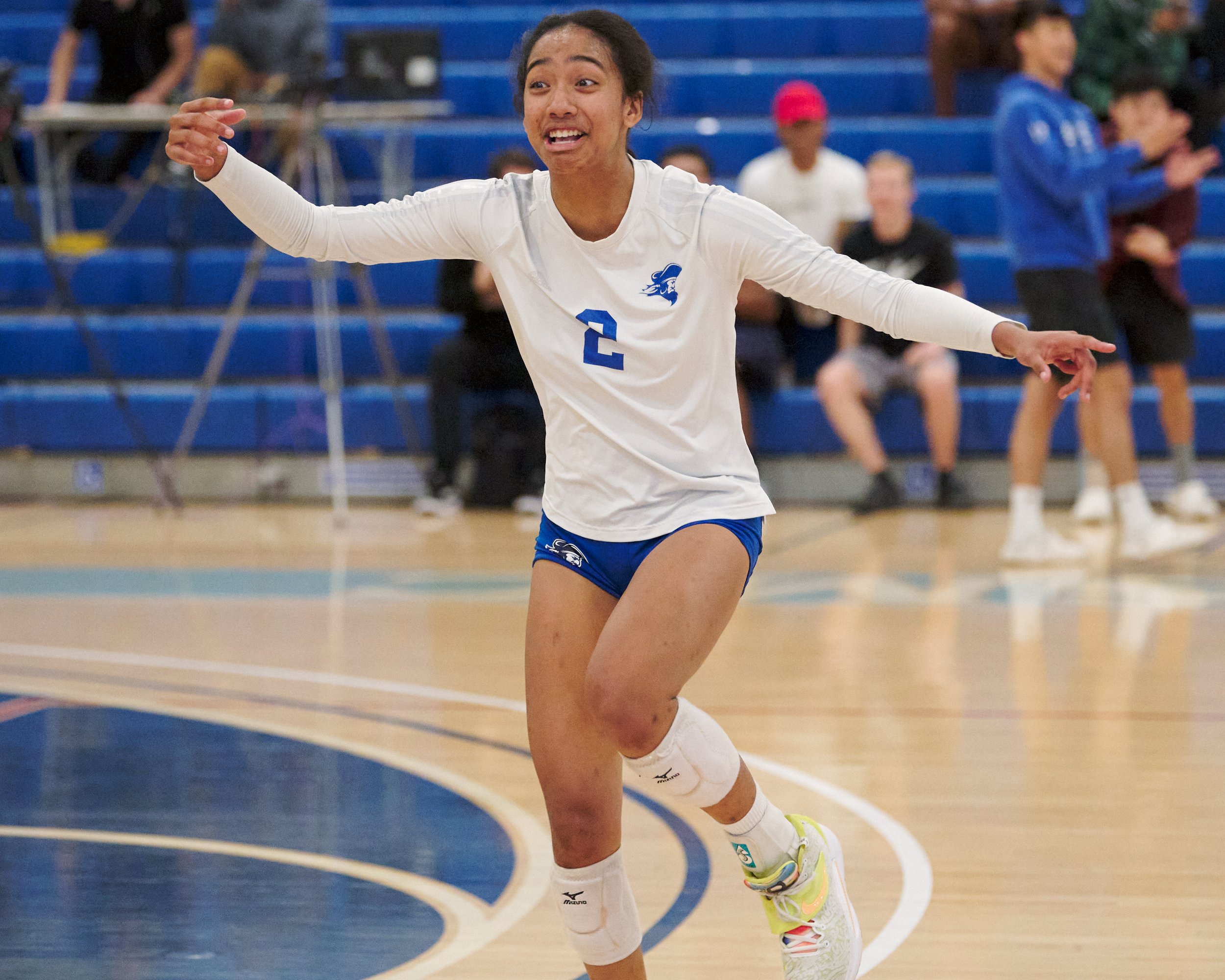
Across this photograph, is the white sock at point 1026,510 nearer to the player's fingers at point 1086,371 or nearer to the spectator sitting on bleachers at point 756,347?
the spectator sitting on bleachers at point 756,347

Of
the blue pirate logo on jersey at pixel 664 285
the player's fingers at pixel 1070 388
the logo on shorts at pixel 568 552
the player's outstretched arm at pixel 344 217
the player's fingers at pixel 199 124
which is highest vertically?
the player's fingers at pixel 199 124

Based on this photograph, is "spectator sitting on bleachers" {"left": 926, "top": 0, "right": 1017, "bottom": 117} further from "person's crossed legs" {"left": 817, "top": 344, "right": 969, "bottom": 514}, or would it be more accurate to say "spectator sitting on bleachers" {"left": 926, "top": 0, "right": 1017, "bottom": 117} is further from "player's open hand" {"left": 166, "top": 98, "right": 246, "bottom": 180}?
"player's open hand" {"left": 166, "top": 98, "right": 246, "bottom": 180}

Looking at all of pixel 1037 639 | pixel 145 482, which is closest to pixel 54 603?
pixel 145 482

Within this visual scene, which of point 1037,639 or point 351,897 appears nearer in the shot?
point 351,897

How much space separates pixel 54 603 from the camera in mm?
6055

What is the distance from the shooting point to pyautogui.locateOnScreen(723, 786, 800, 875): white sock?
8.51 feet

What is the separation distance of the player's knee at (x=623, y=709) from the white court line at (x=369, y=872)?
60 cm

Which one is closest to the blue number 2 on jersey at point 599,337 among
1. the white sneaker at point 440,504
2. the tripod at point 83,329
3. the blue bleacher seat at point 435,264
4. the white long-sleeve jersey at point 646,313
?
the white long-sleeve jersey at point 646,313

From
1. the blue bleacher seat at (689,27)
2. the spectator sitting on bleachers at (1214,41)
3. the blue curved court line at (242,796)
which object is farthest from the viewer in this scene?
the blue bleacher seat at (689,27)

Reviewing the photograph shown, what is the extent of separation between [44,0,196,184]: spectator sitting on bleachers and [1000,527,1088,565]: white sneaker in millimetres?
5414

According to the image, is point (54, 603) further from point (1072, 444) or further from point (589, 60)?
point (1072, 444)

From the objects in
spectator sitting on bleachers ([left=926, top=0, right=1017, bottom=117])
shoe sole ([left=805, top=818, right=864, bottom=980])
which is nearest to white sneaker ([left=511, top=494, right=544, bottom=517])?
spectator sitting on bleachers ([left=926, top=0, right=1017, bottom=117])

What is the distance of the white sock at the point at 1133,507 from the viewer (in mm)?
6418

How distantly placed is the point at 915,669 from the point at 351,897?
229 centimetres
